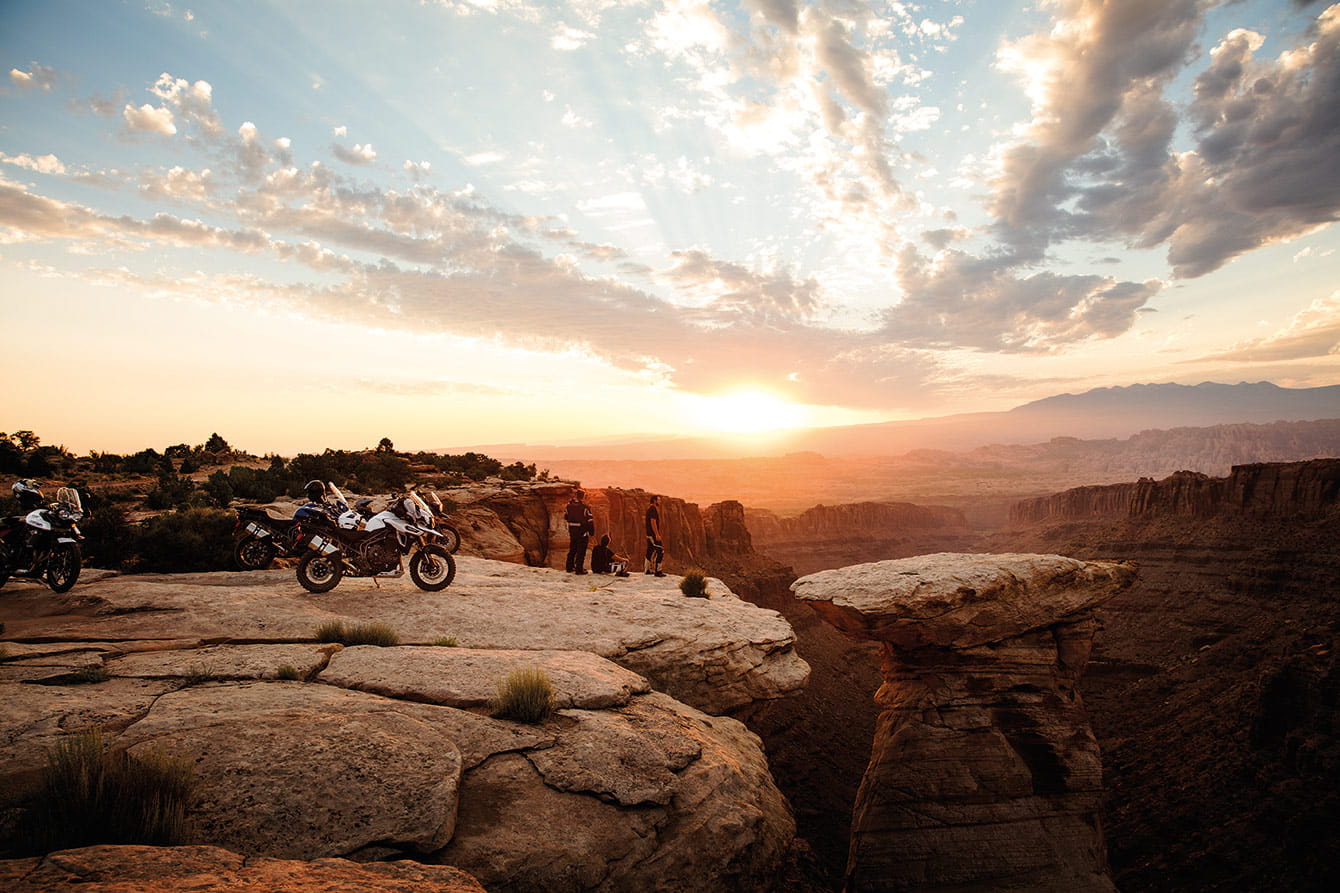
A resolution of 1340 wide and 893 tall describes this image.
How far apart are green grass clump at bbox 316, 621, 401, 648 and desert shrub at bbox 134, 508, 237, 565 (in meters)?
7.03

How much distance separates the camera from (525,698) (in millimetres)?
6383

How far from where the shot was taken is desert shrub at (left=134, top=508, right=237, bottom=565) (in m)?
12.5

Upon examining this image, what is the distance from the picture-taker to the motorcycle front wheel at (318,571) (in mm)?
10359

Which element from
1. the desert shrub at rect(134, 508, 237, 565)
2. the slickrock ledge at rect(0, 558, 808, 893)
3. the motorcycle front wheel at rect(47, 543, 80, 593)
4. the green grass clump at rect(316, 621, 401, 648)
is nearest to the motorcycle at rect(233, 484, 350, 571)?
the desert shrub at rect(134, 508, 237, 565)

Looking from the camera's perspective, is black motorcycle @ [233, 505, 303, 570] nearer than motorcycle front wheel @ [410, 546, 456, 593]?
No

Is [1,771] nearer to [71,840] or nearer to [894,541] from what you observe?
[71,840]

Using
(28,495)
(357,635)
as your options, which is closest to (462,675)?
(357,635)

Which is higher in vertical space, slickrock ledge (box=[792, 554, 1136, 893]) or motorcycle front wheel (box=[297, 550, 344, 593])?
motorcycle front wheel (box=[297, 550, 344, 593])

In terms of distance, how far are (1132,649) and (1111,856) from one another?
25.0 meters

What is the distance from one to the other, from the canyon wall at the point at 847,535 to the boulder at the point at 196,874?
249ft

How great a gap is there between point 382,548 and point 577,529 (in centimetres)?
564

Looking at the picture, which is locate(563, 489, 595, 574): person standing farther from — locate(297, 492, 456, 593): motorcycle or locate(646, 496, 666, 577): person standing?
locate(297, 492, 456, 593): motorcycle

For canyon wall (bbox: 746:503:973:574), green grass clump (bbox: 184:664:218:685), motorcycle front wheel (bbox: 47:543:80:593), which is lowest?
canyon wall (bbox: 746:503:973:574)

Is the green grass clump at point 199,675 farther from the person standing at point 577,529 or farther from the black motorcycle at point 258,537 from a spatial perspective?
the person standing at point 577,529
